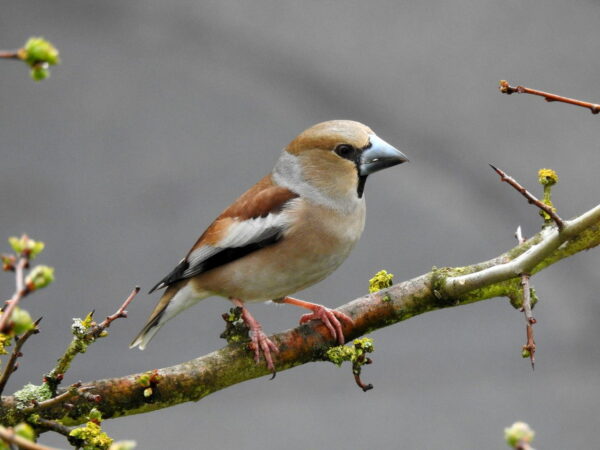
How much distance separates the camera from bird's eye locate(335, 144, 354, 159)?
5.16 feet

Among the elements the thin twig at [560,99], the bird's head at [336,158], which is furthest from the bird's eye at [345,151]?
the thin twig at [560,99]

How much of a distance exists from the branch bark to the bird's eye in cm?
27

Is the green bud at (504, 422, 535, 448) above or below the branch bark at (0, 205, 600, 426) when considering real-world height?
below

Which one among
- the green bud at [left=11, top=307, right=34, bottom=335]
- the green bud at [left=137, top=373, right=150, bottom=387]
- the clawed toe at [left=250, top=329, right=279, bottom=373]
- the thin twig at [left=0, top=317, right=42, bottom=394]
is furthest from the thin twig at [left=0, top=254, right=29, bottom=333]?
the clawed toe at [left=250, top=329, right=279, bottom=373]

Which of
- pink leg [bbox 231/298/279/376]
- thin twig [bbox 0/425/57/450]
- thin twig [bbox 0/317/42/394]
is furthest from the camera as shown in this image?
pink leg [bbox 231/298/279/376]

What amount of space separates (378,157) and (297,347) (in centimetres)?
39

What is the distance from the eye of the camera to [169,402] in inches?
53.2

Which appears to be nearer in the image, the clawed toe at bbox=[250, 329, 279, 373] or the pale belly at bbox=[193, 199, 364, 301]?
the clawed toe at bbox=[250, 329, 279, 373]

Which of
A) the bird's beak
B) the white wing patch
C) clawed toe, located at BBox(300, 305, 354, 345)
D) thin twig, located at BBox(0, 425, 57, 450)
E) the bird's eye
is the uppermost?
the bird's eye

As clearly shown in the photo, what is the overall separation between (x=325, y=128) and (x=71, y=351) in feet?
2.42

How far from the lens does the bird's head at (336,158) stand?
5.10 feet

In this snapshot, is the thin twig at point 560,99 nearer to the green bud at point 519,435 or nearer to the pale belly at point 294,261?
the green bud at point 519,435

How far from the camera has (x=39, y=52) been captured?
0.54 m

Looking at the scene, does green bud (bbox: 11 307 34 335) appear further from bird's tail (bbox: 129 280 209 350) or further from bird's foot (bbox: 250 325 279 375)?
bird's tail (bbox: 129 280 209 350)
